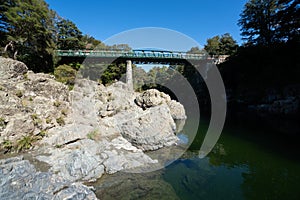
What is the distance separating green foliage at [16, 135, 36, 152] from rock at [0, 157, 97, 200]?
1744 millimetres

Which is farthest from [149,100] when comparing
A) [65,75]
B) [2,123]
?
[2,123]

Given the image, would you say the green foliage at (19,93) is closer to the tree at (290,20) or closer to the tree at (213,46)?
the tree at (290,20)

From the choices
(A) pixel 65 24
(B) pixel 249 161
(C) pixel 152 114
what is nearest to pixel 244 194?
(B) pixel 249 161

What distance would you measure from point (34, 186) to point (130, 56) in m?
19.0

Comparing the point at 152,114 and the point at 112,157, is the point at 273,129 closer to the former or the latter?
the point at 152,114

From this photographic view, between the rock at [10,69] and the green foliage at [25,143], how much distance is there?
13.8 ft

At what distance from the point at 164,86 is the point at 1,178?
34.7 meters


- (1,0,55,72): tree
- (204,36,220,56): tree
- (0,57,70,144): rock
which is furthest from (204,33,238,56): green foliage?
(0,57,70,144): rock

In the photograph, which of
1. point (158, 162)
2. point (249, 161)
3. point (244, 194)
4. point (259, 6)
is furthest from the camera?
point (259, 6)

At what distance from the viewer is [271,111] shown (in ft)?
56.1

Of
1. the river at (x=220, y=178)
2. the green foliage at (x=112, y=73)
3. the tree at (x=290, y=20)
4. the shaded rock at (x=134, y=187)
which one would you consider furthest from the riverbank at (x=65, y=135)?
the tree at (x=290, y=20)

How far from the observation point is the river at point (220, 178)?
496 centimetres

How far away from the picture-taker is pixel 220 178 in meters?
5.94

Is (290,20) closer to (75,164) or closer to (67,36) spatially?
(75,164)
